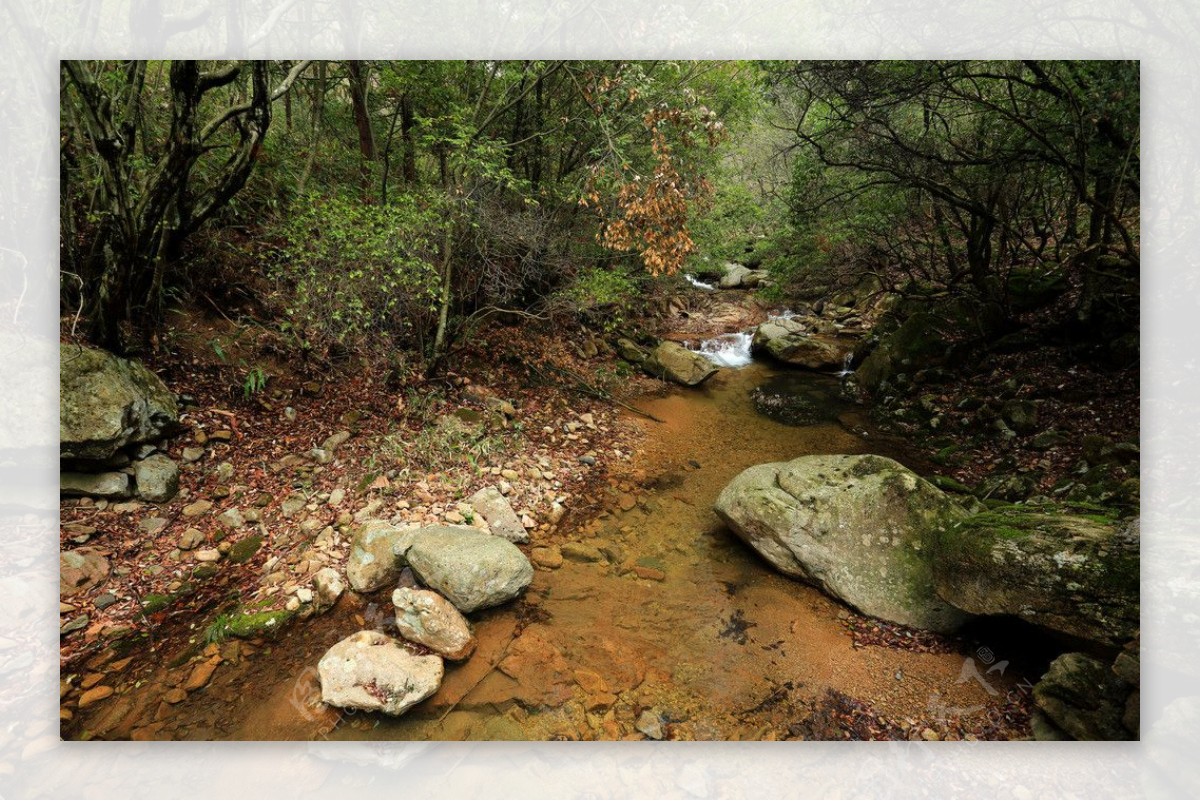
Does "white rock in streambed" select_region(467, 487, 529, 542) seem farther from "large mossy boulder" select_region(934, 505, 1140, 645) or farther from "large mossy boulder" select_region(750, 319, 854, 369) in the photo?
"large mossy boulder" select_region(750, 319, 854, 369)

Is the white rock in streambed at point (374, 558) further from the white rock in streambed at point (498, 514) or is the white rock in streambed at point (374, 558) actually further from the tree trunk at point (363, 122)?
the tree trunk at point (363, 122)

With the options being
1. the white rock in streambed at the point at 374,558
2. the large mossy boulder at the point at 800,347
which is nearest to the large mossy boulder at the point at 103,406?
the white rock in streambed at the point at 374,558

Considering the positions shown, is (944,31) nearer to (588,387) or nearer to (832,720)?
(832,720)

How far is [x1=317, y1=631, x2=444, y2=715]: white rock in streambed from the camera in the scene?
7.88 ft

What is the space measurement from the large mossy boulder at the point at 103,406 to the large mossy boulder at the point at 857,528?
4105mm

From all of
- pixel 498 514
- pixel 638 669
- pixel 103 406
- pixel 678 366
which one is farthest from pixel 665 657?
pixel 678 366

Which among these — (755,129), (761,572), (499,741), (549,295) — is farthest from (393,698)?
(755,129)

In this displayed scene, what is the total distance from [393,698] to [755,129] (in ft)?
A: 26.3

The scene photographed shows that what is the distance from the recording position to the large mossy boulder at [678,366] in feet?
25.1

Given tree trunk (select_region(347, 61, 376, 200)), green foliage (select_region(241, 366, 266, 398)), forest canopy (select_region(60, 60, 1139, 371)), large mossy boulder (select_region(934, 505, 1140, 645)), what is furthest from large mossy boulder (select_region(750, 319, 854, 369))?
green foliage (select_region(241, 366, 266, 398))

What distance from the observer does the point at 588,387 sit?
660 cm

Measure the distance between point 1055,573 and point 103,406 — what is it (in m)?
5.38

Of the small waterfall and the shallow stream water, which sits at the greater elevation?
the small waterfall

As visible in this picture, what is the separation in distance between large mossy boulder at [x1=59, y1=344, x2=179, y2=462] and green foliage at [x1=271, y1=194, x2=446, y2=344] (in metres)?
1.18
